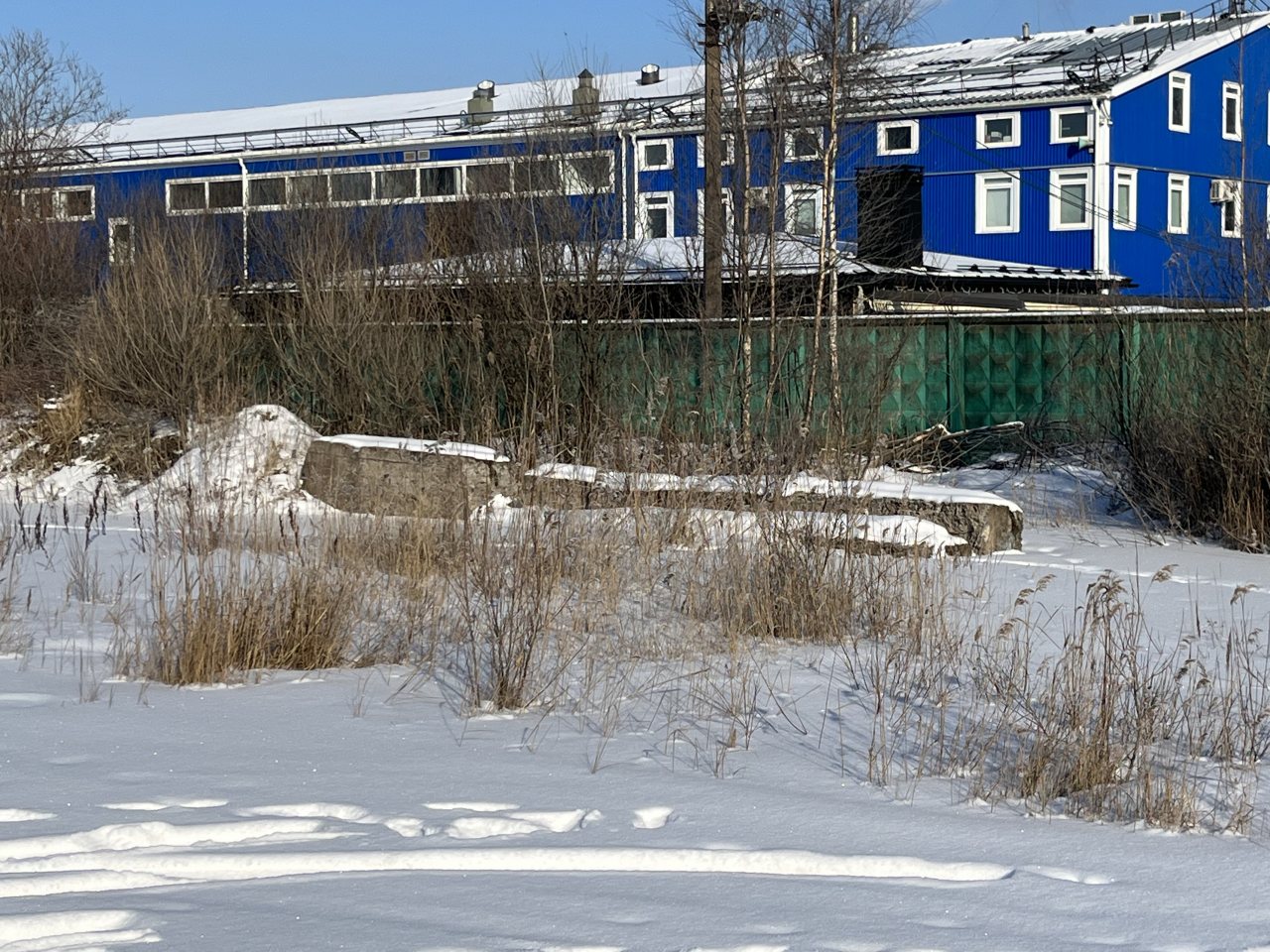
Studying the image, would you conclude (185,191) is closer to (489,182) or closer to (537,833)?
(489,182)

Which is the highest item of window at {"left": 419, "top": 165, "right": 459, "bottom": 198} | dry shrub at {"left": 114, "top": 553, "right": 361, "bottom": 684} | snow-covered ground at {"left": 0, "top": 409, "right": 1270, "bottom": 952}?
window at {"left": 419, "top": 165, "right": 459, "bottom": 198}

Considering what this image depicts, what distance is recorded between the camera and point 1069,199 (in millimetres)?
33812

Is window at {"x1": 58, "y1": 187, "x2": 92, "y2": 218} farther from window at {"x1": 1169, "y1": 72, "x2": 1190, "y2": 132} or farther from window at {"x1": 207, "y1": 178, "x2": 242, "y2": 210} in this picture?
window at {"x1": 1169, "y1": 72, "x2": 1190, "y2": 132}

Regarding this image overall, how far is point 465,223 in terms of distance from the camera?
59.9 ft

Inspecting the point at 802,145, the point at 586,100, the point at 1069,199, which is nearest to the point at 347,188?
the point at 586,100

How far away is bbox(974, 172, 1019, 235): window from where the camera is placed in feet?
113

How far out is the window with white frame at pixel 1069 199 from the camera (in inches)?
1321

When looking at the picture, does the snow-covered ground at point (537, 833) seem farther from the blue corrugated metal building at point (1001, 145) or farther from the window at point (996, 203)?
the window at point (996, 203)

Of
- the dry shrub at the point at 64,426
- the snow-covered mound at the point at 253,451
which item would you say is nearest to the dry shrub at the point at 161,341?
the dry shrub at the point at 64,426

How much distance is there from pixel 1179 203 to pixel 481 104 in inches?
690

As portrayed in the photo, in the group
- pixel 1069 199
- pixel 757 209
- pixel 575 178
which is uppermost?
pixel 1069 199

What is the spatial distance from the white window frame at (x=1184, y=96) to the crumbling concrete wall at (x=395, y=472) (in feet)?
91.0

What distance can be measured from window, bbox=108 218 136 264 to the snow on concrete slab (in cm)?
594

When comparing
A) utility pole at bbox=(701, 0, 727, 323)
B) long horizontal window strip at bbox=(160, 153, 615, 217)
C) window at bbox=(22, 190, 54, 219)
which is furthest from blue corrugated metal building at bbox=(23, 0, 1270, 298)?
utility pole at bbox=(701, 0, 727, 323)
